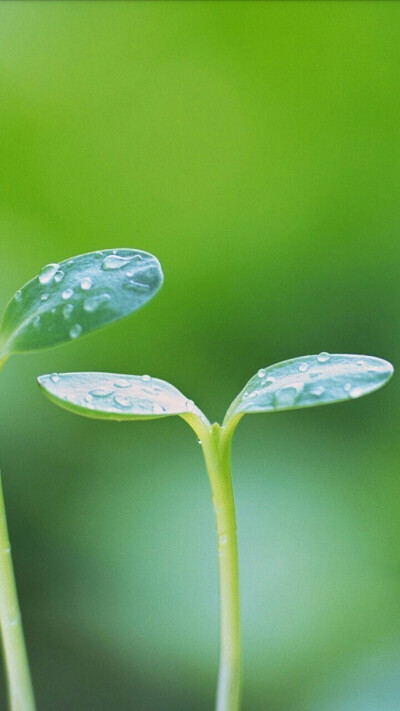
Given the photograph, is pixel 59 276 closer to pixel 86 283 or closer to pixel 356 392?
pixel 86 283

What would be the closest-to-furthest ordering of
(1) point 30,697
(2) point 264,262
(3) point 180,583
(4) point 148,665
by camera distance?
(1) point 30,697, (4) point 148,665, (3) point 180,583, (2) point 264,262

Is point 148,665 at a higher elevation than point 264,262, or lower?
lower

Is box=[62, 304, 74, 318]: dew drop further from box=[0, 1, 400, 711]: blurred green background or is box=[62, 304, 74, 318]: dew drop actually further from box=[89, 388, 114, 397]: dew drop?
box=[0, 1, 400, 711]: blurred green background

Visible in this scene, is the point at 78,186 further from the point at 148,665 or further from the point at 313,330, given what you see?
the point at 148,665

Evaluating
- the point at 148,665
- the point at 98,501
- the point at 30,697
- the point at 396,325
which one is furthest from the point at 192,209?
the point at 30,697

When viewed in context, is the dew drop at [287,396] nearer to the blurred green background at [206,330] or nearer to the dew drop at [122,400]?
the dew drop at [122,400]

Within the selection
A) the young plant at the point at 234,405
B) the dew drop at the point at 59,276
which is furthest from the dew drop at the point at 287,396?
the dew drop at the point at 59,276

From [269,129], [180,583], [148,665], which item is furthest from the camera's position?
[269,129]

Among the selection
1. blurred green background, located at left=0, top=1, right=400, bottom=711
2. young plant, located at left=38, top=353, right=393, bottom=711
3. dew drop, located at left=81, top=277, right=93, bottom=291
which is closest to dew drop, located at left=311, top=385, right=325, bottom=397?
young plant, located at left=38, top=353, right=393, bottom=711
